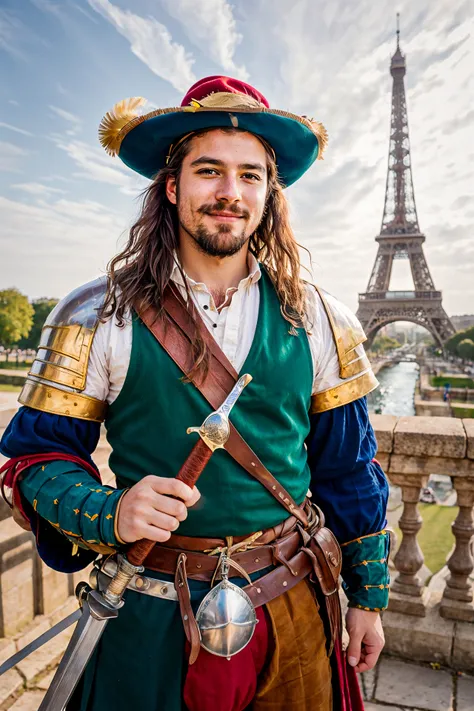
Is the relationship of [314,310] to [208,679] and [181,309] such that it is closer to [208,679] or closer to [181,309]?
[181,309]

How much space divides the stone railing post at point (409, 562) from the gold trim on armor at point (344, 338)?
1.55m

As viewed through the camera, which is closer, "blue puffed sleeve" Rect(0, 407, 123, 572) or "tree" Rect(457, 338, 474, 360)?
"blue puffed sleeve" Rect(0, 407, 123, 572)

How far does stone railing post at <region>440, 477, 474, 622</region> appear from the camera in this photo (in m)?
3.01

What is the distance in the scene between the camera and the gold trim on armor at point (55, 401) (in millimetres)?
1541

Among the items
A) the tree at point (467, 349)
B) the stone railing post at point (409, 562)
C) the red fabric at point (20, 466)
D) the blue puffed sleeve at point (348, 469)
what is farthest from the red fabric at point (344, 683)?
the tree at point (467, 349)

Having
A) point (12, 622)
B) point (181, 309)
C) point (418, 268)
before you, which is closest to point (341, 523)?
point (181, 309)

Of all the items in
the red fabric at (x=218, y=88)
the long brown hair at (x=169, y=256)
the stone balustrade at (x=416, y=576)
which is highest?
the red fabric at (x=218, y=88)

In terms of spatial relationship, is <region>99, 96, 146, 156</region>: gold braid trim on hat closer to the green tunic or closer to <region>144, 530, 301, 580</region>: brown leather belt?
the green tunic

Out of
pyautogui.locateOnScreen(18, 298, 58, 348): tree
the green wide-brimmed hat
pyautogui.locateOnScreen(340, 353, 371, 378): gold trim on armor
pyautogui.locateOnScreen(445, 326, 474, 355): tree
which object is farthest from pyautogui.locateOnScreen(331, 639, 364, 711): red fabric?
pyautogui.locateOnScreen(445, 326, 474, 355): tree

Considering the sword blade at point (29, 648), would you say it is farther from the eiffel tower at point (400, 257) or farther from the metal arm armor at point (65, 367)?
the eiffel tower at point (400, 257)

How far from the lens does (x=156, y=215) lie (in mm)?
1932

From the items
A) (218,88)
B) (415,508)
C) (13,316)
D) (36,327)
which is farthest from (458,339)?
(218,88)

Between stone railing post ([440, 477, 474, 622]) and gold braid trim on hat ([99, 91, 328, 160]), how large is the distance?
7.11ft

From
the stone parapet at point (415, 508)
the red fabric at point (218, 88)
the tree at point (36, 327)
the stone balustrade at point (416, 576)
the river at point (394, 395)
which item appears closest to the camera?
the red fabric at point (218, 88)
